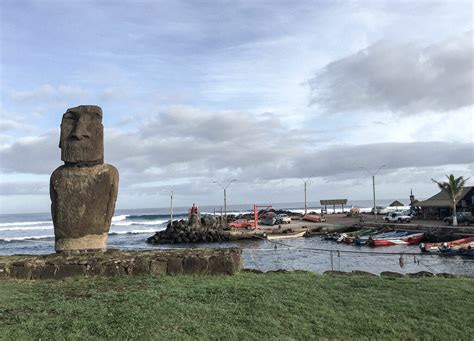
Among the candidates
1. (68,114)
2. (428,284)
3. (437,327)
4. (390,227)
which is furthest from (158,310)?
(390,227)

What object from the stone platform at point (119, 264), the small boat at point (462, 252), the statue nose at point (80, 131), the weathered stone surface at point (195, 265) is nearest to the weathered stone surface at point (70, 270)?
the stone platform at point (119, 264)

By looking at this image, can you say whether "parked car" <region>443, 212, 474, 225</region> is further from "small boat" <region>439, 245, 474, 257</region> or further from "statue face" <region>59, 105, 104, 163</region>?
"statue face" <region>59, 105, 104, 163</region>

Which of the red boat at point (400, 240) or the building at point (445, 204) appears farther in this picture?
the building at point (445, 204)

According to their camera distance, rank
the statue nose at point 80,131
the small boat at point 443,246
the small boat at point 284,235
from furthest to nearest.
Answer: the small boat at point 284,235 → the small boat at point 443,246 → the statue nose at point 80,131

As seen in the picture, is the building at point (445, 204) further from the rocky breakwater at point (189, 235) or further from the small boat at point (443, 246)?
the rocky breakwater at point (189, 235)

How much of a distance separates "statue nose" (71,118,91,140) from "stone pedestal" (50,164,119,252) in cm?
77

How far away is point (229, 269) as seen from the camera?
31.6ft

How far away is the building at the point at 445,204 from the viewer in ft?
161

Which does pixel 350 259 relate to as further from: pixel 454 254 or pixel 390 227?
pixel 390 227

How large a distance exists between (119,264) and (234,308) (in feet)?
11.5

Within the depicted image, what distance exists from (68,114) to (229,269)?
5260mm

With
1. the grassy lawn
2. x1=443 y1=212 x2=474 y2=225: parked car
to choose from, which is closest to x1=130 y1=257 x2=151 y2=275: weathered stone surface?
the grassy lawn

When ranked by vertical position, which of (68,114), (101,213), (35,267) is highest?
(68,114)

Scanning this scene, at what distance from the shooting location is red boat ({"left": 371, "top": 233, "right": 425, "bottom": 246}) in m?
36.7
